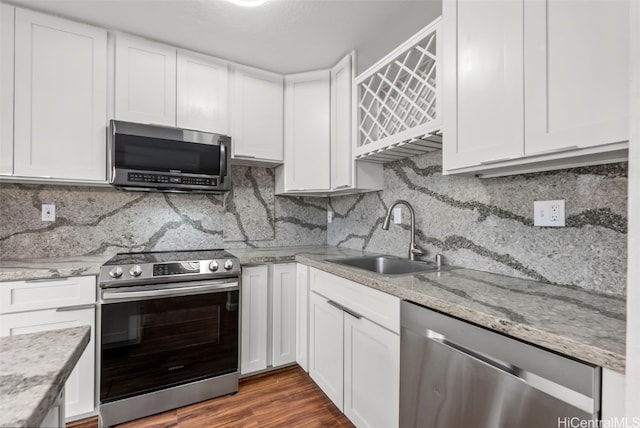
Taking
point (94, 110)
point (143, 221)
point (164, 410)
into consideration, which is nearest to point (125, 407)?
point (164, 410)

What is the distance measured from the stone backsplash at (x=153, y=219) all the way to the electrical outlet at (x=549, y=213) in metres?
1.90

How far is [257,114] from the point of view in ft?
7.80

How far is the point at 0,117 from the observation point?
1667mm

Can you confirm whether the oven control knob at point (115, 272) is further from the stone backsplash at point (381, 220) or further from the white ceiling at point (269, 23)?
the white ceiling at point (269, 23)

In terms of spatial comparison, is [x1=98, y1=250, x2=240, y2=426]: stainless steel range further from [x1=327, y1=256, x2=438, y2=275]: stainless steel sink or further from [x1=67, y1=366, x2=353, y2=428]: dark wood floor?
[x1=327, y1=256, x2=438, y2=275]: stainless steel sink

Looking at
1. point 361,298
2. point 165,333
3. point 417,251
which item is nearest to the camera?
point 361,298

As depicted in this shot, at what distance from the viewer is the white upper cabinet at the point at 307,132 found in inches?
93.6

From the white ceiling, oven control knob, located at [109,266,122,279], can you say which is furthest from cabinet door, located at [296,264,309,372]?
the white ceiling

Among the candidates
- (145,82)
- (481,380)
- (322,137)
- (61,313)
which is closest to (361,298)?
(481,380)

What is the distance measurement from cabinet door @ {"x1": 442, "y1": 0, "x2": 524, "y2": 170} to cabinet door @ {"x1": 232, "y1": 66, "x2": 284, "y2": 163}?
1.45 m

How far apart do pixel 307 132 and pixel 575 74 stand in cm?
179

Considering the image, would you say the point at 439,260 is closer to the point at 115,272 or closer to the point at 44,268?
the point at 115,272

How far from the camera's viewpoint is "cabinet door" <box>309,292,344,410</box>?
169cm

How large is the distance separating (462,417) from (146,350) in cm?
166
